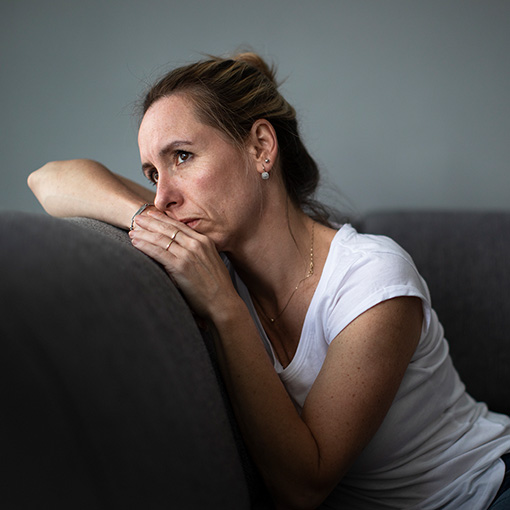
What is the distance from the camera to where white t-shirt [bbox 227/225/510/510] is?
95 cm

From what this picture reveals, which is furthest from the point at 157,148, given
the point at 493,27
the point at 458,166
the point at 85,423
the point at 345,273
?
the point at 493,27

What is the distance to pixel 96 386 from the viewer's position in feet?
1.74

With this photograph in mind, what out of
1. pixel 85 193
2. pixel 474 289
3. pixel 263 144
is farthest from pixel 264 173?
pixel 474 289

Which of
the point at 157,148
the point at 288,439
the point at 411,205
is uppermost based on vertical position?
the point at 157,148

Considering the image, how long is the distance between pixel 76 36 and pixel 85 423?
1614 millimetres

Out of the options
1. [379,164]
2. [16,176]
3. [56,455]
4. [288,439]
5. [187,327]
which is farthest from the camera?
[16,176]

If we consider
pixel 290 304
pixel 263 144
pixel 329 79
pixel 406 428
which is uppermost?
pixel 329 79

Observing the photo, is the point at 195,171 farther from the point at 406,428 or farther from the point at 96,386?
the point at 406,428

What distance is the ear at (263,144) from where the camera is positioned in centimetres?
105

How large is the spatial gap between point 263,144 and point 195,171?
188 millimetres

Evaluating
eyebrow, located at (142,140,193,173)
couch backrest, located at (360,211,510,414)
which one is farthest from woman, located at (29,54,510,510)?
couch backrest, located at (360,211,510,414)

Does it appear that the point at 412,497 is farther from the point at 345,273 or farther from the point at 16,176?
the point at 16,176

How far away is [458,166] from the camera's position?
5.47ft

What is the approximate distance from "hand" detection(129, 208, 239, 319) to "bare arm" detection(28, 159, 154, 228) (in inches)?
6.1
